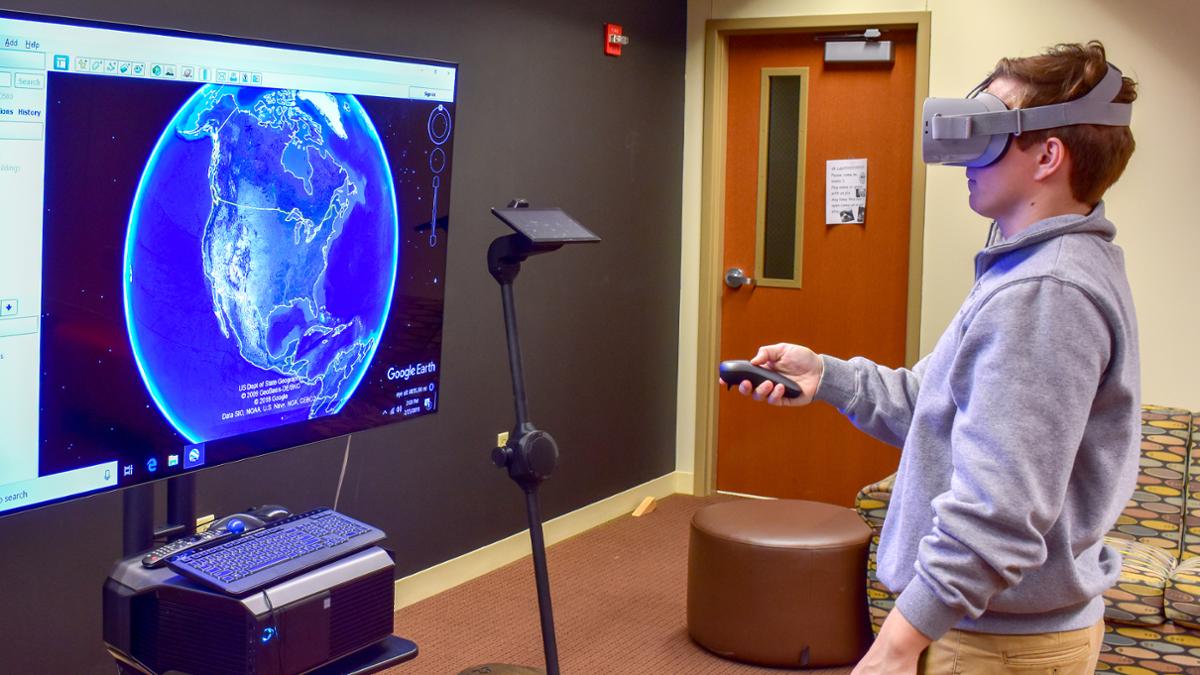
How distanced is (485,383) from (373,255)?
6.49ft

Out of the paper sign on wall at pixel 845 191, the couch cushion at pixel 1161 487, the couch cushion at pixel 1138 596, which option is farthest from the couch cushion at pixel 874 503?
the paper sign on wall at pixel 845 191

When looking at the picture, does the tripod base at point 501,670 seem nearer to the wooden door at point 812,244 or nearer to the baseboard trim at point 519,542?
the baseboard trim at point 519,542

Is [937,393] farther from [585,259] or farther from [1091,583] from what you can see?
[585,259]

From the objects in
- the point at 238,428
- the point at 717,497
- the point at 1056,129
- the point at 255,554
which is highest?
the point at 1056,129

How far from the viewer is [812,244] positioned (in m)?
5.15

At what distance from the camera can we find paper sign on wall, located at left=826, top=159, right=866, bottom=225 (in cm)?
504

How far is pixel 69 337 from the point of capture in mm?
1733

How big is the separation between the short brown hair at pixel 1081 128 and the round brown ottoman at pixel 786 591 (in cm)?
214

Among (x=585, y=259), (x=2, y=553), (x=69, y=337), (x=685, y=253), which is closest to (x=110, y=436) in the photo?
(x=69, y=337)

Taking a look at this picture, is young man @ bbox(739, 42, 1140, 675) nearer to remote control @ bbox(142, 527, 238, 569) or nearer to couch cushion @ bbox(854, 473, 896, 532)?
remote control @ bbox(142, 527, 238, 569)

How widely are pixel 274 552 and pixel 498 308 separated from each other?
243 cm

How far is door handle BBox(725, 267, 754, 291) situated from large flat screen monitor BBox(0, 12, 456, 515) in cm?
305

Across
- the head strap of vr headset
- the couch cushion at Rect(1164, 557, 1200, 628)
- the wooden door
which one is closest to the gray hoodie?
the head strap of vr headset

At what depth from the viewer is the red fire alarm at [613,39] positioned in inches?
187
